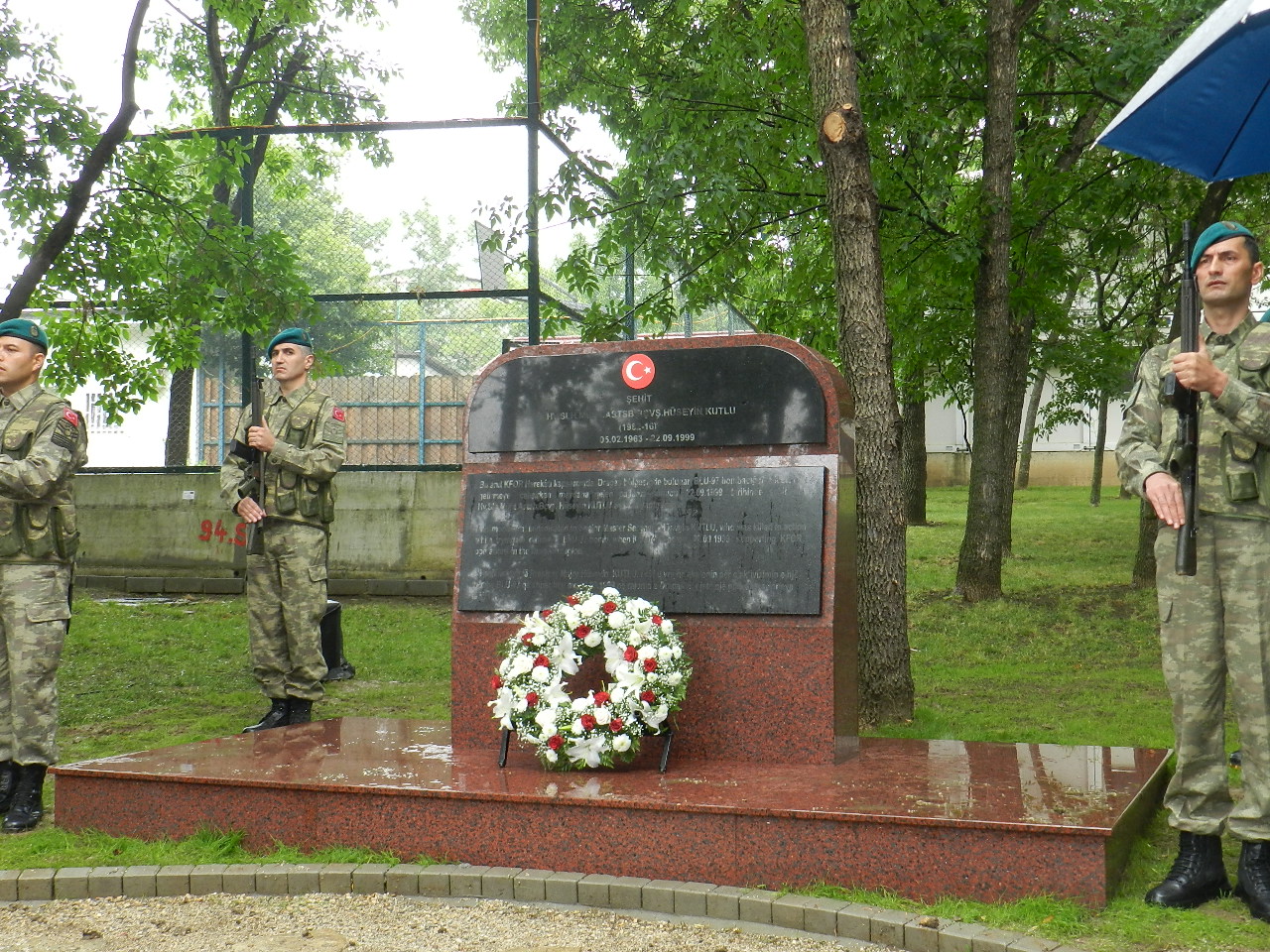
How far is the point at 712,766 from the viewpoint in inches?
212

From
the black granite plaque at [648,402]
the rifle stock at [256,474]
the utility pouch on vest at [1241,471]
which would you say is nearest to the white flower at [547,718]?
the black granite plaque at [648,402]

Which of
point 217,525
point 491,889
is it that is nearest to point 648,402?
point 491,889

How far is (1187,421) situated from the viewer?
4.28 meters

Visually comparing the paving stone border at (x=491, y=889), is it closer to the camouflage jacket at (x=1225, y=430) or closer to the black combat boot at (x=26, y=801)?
the black combat boot at (x=26, y=801)

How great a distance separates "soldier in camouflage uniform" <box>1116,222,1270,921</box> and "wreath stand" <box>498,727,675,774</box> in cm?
195

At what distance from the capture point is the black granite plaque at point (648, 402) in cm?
573

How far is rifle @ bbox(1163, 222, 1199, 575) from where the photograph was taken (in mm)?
4168

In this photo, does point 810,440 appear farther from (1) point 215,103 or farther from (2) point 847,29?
(1) point 215,103

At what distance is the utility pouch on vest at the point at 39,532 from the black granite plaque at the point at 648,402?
1957mm

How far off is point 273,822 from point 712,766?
1.82 m

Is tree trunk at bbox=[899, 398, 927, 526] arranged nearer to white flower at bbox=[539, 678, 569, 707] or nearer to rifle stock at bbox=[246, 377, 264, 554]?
rifle stock at bbox=[246, 377, 264, 554]

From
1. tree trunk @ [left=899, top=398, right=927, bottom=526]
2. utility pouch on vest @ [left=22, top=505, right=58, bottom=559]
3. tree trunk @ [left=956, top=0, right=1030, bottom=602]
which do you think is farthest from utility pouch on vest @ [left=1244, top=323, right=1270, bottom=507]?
tree trunk @ [left=899, top=398, right=927, bottom=526]

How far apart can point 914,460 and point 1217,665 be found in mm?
15224

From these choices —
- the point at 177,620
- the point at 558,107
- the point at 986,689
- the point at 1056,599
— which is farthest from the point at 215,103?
the point at 986,689
